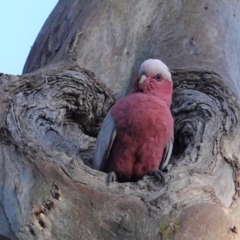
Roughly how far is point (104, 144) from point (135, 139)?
0.44ft

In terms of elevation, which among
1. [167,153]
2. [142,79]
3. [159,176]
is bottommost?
[159,176]

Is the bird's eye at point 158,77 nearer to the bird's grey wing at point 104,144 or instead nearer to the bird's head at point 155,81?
the bird's head at point 155,81

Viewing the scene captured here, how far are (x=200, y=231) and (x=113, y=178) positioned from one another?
1.37 ft

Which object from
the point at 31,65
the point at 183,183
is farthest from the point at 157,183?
the point at 31,65

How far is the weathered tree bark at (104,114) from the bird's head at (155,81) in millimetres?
74

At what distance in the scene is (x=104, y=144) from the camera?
2979 mm

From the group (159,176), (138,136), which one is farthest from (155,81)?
(159,176)

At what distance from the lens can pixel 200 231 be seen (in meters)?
2.33

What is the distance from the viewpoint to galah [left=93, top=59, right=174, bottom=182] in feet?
9.78

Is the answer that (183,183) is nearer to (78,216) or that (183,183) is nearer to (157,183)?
(157,183)

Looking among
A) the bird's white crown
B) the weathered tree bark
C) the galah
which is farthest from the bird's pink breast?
the bird's white crown

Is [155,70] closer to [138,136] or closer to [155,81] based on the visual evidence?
[155,81]

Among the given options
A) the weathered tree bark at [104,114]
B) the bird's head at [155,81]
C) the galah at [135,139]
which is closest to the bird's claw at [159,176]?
the weathered tree bark at [104,114]

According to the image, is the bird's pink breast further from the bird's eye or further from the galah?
the bird's eye
